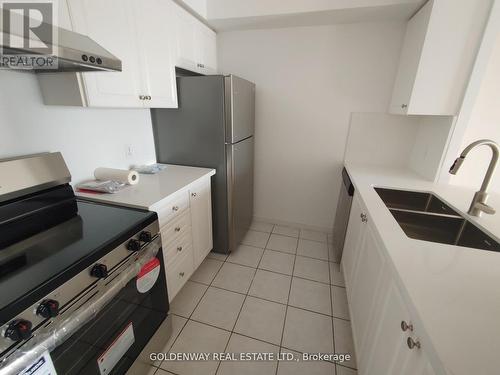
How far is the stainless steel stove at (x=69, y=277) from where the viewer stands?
684mm

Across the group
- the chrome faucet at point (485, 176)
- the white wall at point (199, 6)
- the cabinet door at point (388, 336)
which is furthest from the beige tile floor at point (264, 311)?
the white wall at point (199, 6)

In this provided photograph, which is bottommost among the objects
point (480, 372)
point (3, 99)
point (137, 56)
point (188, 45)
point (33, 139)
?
point (480, 372)

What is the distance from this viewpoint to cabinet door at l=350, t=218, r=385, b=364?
43.8 inches

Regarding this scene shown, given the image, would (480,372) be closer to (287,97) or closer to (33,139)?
(33,139)

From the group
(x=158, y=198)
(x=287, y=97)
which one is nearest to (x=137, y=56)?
(x=158, y=198)

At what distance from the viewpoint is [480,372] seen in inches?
19.8

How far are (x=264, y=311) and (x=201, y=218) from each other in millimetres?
859

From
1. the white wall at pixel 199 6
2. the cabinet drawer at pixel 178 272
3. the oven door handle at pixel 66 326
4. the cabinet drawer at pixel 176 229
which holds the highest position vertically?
the white wall at pixel 199 6

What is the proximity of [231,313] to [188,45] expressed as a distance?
2.17 metres

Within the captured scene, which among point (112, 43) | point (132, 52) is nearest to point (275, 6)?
point (132, 52)

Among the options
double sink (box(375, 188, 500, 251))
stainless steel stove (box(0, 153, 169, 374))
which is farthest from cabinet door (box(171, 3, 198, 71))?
double sink (box(375, 188, 500, 251))
